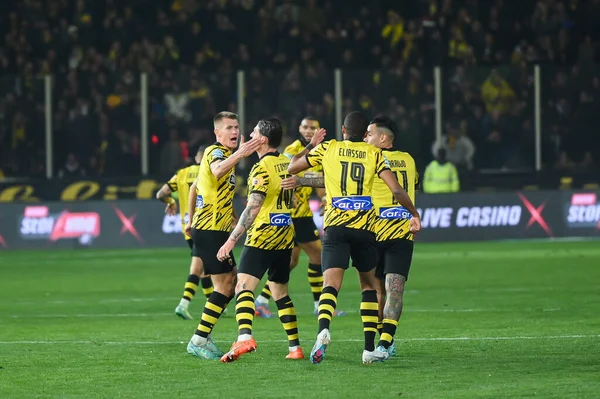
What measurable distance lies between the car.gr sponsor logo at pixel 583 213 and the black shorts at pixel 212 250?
16888 mm

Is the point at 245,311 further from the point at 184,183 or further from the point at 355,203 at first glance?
the point at 184,183

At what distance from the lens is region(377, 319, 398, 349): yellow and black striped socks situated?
1034 cm

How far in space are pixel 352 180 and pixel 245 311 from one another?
1396 mm

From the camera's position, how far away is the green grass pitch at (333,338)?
8938 millimetres

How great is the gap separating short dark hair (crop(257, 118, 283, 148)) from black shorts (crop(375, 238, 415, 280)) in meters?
1.26

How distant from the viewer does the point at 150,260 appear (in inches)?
936

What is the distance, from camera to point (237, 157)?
10.2 m

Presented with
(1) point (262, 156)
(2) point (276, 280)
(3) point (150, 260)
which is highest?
(1) point (262, 156)

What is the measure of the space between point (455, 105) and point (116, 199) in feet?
24.3

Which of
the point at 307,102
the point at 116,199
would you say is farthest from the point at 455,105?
the point at 116,199

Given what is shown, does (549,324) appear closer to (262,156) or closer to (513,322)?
(513,322)

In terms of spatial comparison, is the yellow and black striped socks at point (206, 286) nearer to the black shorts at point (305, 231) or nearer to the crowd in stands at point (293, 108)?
the black shorts at point (305, 231)

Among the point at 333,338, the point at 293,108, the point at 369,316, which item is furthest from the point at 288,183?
Answer: the point at 293,108

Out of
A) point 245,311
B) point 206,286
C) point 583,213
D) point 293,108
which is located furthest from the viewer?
point 583,213
